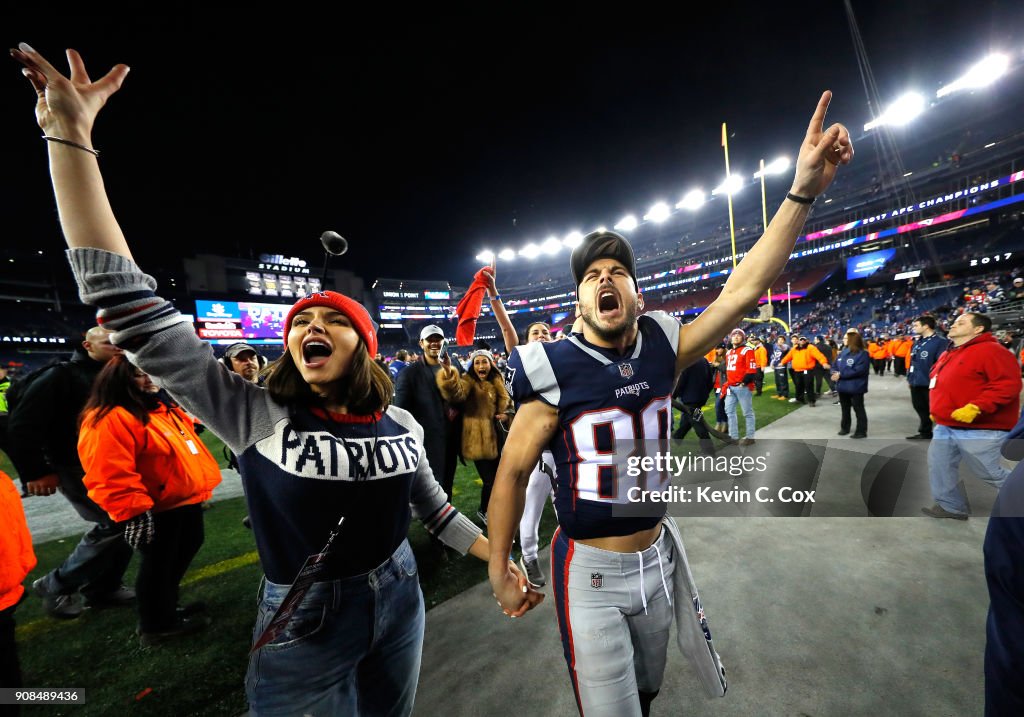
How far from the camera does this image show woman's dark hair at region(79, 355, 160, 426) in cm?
272

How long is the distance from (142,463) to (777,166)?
71.9 m

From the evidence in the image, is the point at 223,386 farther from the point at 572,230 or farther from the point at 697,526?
the point at 572,230

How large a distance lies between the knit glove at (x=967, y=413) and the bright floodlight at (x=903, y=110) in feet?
214

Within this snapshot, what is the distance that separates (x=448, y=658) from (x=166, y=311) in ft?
8.89

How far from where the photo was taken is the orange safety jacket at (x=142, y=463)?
8.46ft

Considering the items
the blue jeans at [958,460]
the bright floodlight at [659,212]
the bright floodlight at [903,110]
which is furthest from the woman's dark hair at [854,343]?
the bright floodlight at [659,212]

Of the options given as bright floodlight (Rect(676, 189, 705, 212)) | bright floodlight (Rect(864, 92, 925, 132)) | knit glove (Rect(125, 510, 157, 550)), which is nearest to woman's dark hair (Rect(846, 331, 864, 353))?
knit glove (Rect(125, 510, 157, 550))

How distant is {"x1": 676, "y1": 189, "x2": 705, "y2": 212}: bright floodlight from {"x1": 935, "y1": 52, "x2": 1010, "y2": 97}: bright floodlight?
25.2m

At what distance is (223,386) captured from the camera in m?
1.38

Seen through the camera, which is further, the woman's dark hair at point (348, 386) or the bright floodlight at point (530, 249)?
the bright floodlight at point (530, 249)

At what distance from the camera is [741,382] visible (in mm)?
7621

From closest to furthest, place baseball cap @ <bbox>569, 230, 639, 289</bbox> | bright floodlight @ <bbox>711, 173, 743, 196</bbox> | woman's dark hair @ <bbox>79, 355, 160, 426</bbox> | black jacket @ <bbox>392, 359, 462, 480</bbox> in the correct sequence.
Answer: baseball cap @ <bbox>569, 230, 639, 289</bbox> < woman's dark hair @ <bbox>79, 355, 160, 426</bbox> < black jacket @ <bbox>392, 359, 462, 480</bbox> < bright floodlight @ <bbox>711, 173, 743, 196</bbox>

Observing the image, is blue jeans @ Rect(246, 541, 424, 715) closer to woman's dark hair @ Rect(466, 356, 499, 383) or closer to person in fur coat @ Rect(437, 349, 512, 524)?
person in fur coat @ Rect(437, 349, 512, 524)

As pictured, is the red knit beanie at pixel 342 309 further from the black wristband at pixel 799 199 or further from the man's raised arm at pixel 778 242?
the black wristband at pixel 799 199
